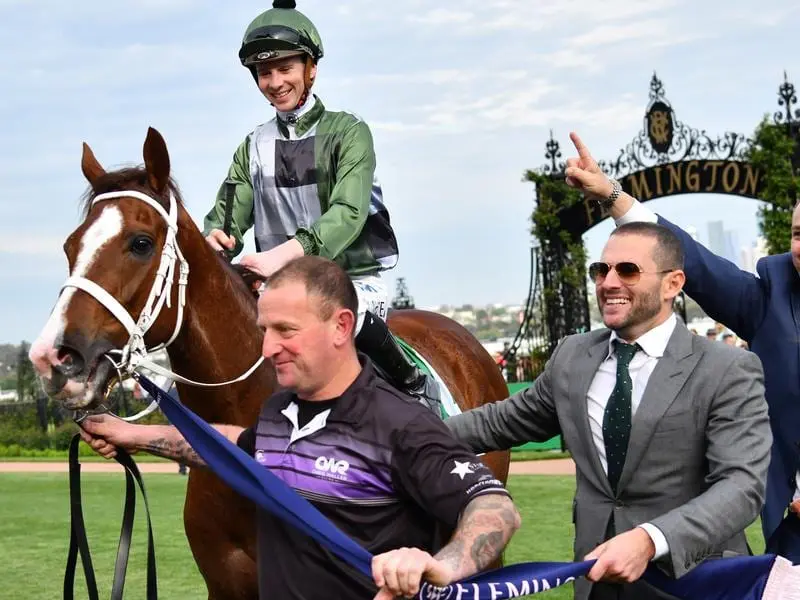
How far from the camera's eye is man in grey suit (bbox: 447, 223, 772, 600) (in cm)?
265

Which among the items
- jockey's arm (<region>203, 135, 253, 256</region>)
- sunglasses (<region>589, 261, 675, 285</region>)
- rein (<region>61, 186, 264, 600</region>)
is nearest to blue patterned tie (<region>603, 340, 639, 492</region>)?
sunglasses (<region>589, 261, 675, 285</region>)

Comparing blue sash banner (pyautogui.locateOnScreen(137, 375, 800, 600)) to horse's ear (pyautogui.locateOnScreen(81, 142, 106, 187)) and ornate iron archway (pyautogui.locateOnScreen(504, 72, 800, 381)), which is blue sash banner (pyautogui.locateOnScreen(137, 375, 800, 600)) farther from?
ornate iron archway (pyautogui.locateOnScreen(504, 72, 800, 381))

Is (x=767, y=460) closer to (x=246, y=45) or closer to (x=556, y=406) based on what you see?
(x=556, y=406)

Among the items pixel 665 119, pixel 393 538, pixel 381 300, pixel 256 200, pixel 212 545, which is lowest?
pixel 212 545

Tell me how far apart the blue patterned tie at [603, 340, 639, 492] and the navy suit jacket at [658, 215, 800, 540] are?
2.30 feet

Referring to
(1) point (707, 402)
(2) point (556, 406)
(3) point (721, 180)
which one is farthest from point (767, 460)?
(3) point (721, 180)

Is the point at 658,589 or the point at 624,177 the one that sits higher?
the point at 624,177

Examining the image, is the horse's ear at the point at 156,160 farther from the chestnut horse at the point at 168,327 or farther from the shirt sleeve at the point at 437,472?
the shirt sleeve at the point at 437,472

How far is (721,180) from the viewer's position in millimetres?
15117

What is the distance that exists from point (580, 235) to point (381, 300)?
12509mm

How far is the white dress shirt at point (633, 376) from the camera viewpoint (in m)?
2.84

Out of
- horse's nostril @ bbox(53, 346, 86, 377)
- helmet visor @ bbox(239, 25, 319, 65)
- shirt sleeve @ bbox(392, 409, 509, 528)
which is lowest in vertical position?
shirt sleeve @ bbox(392, 409, 509, 528)

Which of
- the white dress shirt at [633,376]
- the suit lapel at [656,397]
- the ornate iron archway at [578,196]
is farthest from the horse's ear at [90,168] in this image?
the ornate iron archway at [578,196]

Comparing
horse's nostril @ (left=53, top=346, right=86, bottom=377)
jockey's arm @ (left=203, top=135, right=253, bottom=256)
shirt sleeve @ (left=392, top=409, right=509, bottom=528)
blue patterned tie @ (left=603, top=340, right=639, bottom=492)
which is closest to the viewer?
shirt sleeve @ (left=392, top=409, right=509, bottom=528)
